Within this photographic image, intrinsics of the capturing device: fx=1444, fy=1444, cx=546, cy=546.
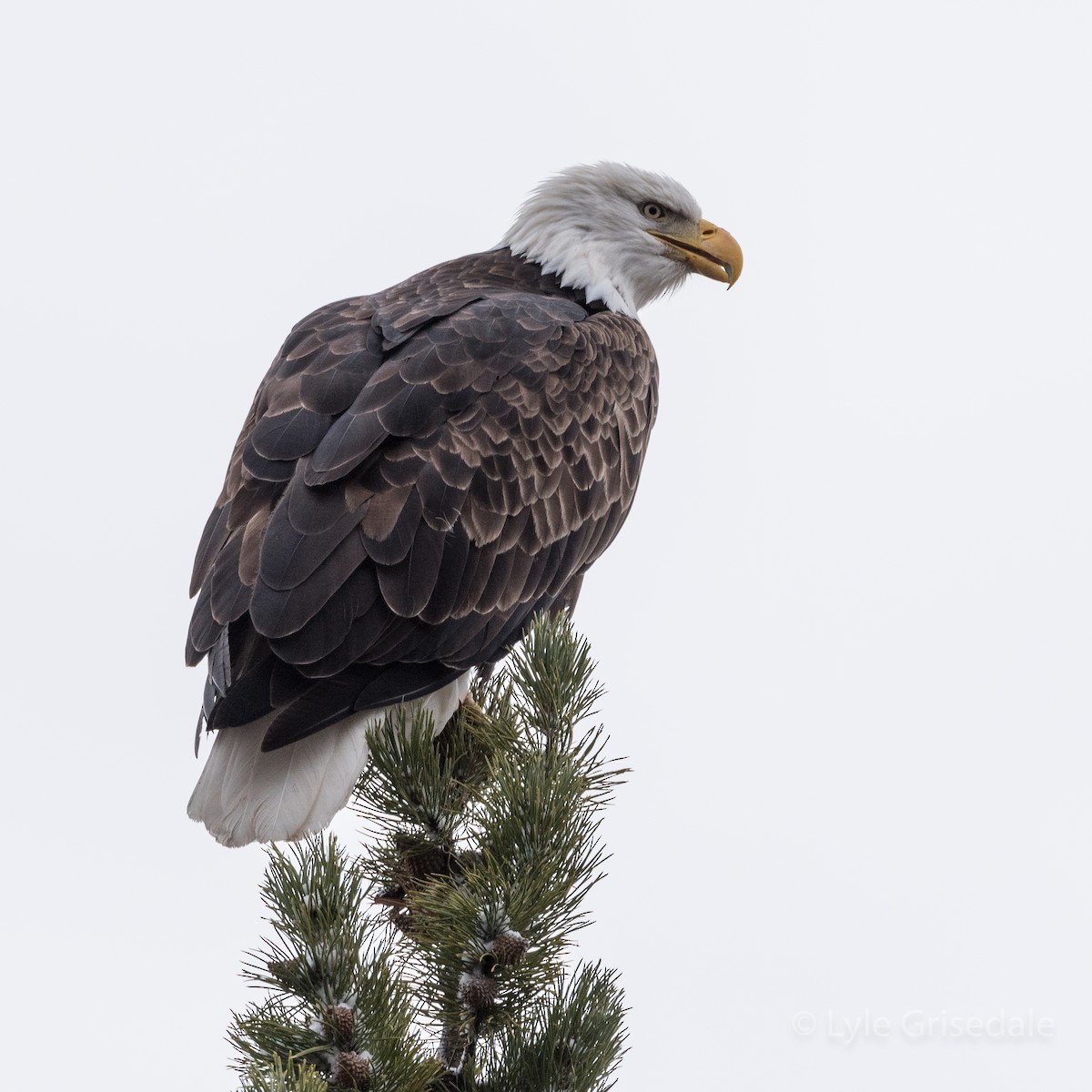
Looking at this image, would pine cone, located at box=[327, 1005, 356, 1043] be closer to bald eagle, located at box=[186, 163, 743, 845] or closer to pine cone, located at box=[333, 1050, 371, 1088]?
pine cone, located at box=[333, 1050, 371, 1088]

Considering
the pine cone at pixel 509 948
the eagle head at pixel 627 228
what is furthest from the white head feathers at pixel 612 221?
the pine cone at pixel 509 948

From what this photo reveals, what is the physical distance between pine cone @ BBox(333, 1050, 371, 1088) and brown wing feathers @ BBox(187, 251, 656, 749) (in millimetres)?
1364

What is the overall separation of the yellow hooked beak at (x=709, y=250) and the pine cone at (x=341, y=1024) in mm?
4723

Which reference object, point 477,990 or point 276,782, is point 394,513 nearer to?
point 276,782

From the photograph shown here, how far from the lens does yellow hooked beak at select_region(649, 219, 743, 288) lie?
7.27 m

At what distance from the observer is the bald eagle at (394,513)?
4758 mm

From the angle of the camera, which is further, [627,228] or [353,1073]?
[627,228]

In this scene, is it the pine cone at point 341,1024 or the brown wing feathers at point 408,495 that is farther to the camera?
the brown wing feathers at point 408,495

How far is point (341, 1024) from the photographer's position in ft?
11.6

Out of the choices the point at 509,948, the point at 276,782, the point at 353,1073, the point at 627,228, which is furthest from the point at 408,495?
the point at 627,228

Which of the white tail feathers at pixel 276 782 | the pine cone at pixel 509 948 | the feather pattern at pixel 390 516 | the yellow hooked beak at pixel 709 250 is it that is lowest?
the pine cone at pixel 509 948

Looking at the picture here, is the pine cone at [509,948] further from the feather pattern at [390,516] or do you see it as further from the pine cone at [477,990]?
the feather pattern at [390,516]

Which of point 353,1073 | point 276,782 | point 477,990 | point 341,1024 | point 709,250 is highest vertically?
point 709,250

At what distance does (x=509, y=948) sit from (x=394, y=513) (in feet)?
6.22
